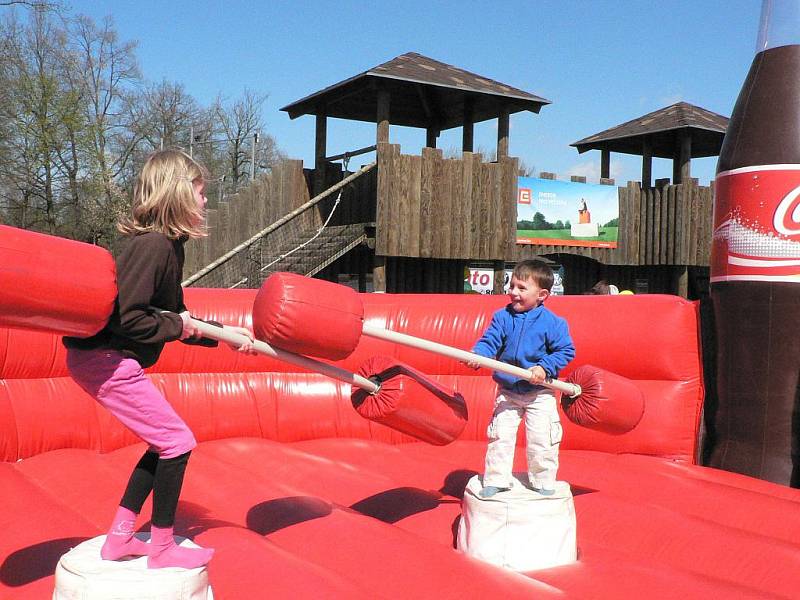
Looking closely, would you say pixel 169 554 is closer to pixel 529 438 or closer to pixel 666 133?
pixel 529 438

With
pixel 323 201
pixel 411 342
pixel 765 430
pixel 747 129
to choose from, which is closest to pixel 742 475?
pixel 765 430

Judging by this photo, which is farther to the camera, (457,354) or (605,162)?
(605,162)

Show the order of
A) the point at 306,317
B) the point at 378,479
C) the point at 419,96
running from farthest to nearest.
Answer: the point at 419,96 < the point at 378,479 < the point at 306,317

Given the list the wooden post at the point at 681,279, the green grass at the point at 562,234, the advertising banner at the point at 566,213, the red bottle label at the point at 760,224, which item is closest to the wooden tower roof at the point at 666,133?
the advertising banner at the point at 566,213

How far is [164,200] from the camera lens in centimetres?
260

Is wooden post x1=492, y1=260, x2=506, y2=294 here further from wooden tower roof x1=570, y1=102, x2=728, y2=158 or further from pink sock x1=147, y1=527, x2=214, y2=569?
pink sock x1=147, y1=527, x2=214, y2=569

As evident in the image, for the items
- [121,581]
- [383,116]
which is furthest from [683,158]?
[121,581]

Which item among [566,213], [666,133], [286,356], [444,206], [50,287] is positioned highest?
[666,133]

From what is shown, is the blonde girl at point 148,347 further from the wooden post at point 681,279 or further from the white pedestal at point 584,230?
the wooden post at point 681,279

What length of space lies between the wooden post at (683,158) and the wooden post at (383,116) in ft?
21.1

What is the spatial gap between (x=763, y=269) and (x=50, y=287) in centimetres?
406

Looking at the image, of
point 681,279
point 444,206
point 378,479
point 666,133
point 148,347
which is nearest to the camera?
point 148,347

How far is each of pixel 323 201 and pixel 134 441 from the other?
870 centimetres

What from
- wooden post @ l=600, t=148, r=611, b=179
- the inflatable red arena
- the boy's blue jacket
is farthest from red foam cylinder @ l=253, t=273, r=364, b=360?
wooden post @ l=600, t=148, r=611, b=179
